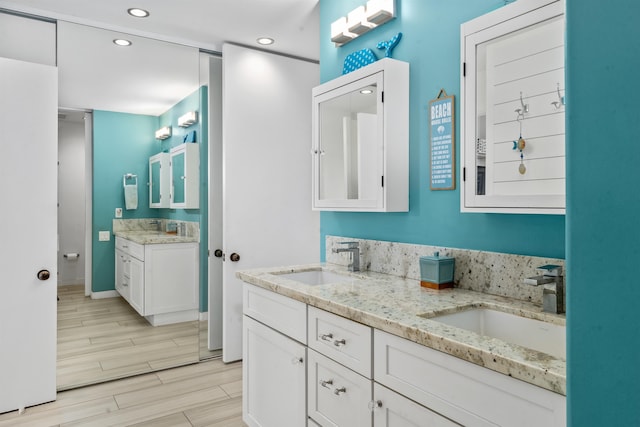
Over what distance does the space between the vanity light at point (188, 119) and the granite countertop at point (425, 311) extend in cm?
156

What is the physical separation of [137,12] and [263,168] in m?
1.36

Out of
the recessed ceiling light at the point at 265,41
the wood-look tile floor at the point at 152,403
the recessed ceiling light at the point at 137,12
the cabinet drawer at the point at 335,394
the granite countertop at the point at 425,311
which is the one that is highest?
the recessed ceiling light at the point at 137,12

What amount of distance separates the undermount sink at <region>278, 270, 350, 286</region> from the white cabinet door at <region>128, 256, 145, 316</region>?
142 centimetres

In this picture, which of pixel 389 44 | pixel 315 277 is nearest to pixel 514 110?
pixel 389 44

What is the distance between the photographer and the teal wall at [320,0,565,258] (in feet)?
5.18

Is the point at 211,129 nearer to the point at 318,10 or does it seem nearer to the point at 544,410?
the point at 318,10

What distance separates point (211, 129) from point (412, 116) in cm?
188

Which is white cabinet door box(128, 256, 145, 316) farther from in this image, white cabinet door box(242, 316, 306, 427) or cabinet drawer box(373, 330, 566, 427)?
cabinet drawer box(373, 330, 566, 427)

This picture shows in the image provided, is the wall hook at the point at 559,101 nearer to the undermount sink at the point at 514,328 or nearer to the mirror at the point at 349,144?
the undermount sink at the point at 514,328

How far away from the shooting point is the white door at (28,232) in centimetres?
248

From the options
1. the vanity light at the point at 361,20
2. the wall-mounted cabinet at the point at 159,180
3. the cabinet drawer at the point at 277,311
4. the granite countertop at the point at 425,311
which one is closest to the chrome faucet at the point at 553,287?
the granite countertop at the point at 425,311

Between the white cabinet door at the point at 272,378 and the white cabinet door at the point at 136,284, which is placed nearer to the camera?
the white cabinet door at the point at 272,378

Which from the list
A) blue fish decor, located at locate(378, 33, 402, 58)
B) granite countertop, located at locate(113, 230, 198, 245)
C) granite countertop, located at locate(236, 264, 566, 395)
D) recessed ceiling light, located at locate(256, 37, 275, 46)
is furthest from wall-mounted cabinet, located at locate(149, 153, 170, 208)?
blue fish decor, located at locate(378, 33, 402, 58)

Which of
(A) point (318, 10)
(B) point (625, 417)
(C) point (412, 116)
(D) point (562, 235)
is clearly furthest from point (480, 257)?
(A) point (318, 10)
